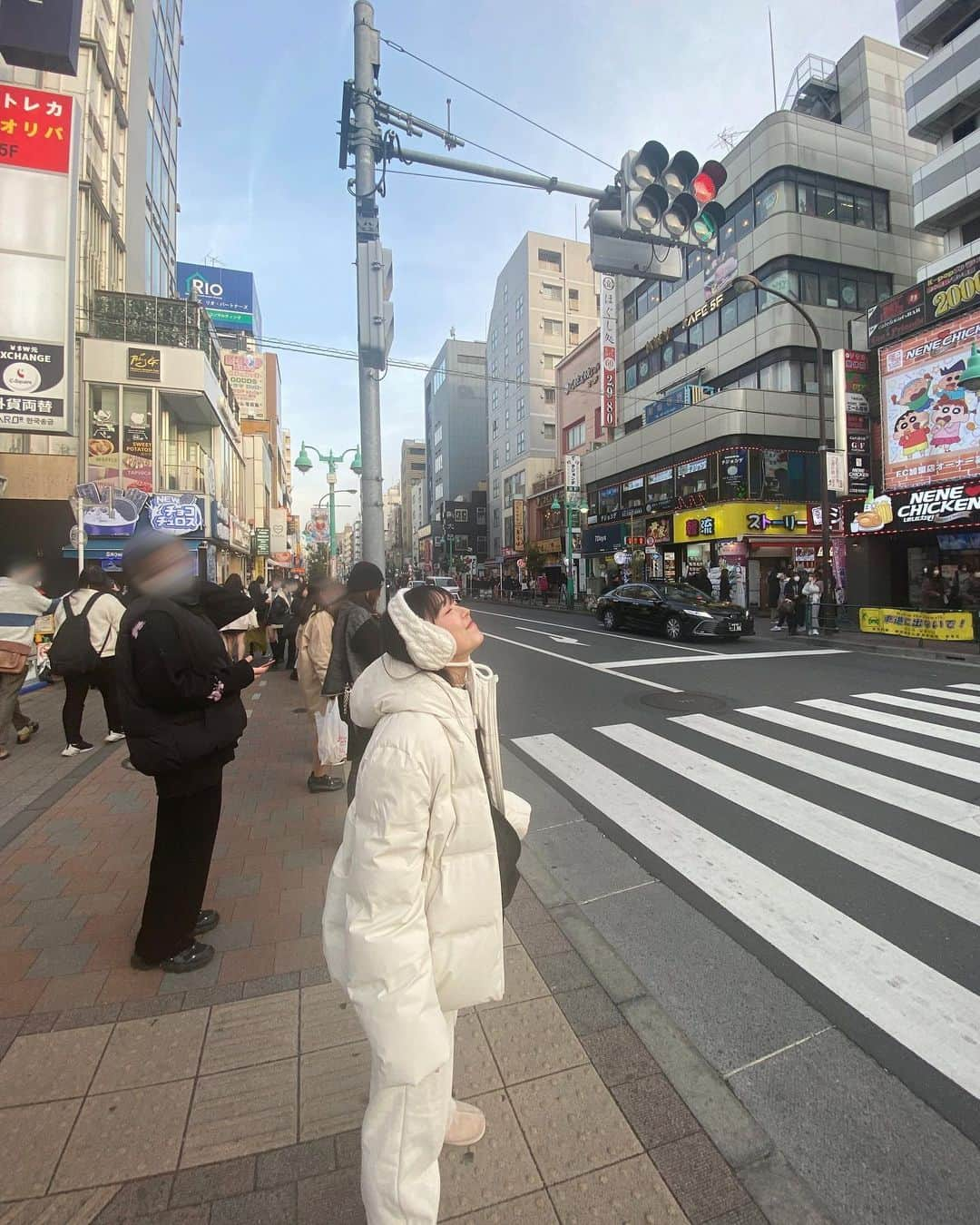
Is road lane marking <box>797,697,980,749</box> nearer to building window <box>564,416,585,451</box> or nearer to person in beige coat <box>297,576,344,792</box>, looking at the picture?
person in beige coat <box>297,576,344,792</box>

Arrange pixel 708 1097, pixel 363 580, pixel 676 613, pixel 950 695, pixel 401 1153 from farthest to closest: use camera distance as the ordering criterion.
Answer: pixel 676 613 < pixel 950 695 < pixel 363 580 < pixel 708 1097 < pixel 401 1153

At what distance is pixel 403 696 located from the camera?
5.31 ft

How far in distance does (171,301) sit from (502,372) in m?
49.7

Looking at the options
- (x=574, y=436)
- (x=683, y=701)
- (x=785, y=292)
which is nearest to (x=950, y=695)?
(x=683, y=701)

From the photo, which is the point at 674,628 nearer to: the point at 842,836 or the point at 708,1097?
the point at 842,836

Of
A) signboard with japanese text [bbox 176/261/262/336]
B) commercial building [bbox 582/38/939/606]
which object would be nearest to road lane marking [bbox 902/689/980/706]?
commercial building [bbox 582/38/939/606]

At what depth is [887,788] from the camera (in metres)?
5.06

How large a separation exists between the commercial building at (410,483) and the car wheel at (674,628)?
96.2 metres

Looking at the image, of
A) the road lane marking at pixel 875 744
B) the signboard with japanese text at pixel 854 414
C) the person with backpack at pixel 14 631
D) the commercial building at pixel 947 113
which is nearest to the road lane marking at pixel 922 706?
the road lane marking at pixel 875 744

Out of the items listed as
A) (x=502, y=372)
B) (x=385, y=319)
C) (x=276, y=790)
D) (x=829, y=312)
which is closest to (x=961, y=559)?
(x=829, y=312)

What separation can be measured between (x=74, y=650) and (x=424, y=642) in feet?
18.9

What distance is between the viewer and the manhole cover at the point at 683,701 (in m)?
8.13

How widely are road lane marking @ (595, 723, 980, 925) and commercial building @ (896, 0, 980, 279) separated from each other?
886 inches

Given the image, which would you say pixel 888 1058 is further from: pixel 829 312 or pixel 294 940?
pixel 829 312
